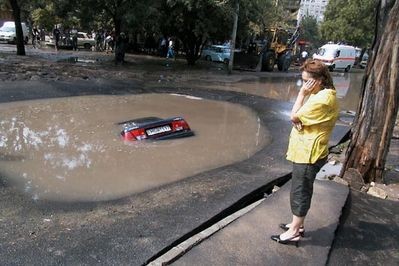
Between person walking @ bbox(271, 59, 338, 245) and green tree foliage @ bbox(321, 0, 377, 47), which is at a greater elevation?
green tree foliage @ bbox(321, 0, 377, 47)

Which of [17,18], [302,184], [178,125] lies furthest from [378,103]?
[17,18]

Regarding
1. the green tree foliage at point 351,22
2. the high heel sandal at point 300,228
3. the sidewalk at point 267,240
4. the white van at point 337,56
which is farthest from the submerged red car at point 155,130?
the green tree foliage at point 351,22

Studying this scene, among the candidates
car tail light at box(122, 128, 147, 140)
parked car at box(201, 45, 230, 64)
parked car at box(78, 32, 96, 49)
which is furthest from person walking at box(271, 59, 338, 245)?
parked car at box(78, 32, 96, 49)

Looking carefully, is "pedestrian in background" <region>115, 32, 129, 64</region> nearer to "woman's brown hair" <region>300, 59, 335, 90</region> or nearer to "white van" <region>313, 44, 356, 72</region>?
"white van" <region>313, 44, 356, 72</region>

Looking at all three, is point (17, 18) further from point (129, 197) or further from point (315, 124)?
point (315, 124)

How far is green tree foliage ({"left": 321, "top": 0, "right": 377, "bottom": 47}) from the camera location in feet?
151

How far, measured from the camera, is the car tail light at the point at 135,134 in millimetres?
7816

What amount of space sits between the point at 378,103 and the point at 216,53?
2715cm

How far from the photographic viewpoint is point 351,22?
156 ft

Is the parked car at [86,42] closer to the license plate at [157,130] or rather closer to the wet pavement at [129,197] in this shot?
the wet pavement at [129,197]

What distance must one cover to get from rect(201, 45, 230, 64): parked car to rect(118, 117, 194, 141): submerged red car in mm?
23817

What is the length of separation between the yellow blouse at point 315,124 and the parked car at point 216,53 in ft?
92.8

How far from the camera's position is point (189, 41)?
24281 millimetres

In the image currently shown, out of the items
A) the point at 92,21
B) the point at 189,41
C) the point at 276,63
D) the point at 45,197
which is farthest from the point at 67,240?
the point at 276,63
